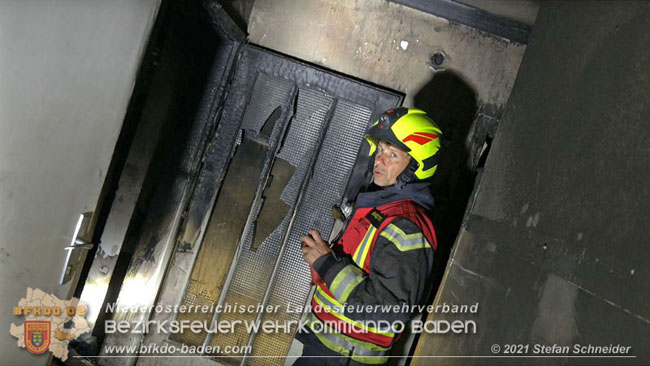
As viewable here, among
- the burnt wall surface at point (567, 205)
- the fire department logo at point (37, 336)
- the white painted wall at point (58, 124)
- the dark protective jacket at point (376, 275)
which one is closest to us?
the burnt wall surface at point (567, 205)

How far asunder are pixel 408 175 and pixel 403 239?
433 mm

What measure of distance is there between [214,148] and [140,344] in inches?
60.9

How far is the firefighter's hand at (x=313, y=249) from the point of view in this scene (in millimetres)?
2172

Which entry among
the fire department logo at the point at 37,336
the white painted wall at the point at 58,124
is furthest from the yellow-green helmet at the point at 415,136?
the fire department logo at the point at 37,336

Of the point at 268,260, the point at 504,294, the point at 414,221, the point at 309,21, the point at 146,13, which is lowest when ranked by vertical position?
the point at 268,260

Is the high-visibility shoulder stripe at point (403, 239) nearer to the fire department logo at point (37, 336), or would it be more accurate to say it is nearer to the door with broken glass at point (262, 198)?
the door with broken glass at point (262, 198)

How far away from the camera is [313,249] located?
86.4 inches

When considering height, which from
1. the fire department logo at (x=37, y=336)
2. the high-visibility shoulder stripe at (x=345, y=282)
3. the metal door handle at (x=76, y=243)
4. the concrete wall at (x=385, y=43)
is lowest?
the fire department logo at (x=37, y=336)

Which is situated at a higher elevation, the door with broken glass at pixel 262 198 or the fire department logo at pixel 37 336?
the door with broken glass at pixel 262 198

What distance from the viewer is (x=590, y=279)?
4.39ft

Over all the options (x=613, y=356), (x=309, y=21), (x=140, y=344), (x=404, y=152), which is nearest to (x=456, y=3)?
(x=309, y=21)

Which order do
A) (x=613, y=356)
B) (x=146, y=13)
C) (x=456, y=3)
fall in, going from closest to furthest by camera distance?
(x=613, y=356) < (x=146, y=13) < (x=456, y=3)

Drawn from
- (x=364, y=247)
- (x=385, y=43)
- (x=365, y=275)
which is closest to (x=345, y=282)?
(x=365, y=275)

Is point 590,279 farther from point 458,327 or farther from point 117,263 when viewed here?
point 117,263
